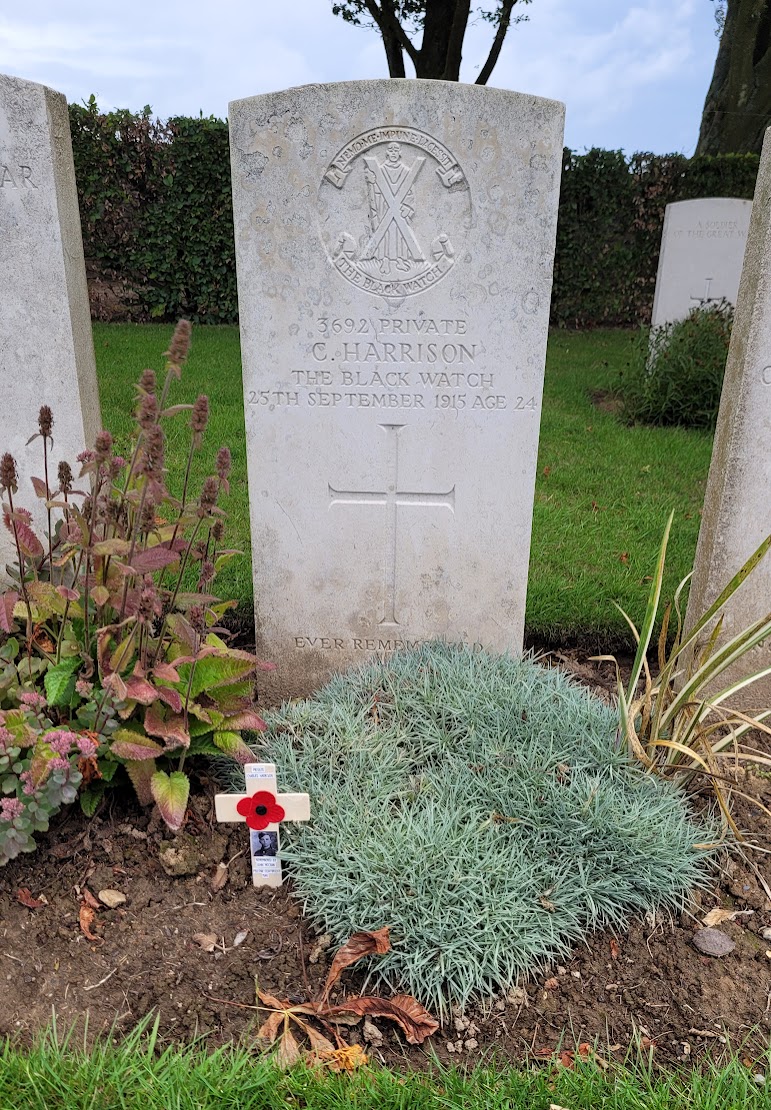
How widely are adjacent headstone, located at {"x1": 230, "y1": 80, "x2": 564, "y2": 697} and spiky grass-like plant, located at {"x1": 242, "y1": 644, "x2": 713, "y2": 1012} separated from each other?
16.3 inches

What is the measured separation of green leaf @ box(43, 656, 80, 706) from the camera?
2.28 m

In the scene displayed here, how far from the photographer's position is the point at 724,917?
7.36ft

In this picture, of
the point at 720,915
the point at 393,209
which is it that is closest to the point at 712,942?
the point at 720,915

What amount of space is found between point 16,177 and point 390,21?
12.7 meters

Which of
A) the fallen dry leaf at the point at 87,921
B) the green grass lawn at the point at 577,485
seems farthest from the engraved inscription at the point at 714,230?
the fallen dry leaf at the point at 87,921

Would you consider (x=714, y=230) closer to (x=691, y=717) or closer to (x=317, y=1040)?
(x=691, y=717)

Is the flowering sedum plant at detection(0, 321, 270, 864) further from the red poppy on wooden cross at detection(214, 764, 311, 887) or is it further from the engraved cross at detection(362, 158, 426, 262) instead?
the engraved cross at detection(362, 158, 426, 262)

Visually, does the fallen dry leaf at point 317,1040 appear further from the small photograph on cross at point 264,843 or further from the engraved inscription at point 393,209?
the engraved inscription at point 393,209

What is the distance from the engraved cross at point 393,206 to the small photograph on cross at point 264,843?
182 centimetres

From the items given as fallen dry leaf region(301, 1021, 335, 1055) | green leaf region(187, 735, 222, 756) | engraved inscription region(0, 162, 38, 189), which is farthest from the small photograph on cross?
engraved inscription region(0, 162, 38, 189)

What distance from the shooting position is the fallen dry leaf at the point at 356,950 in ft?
6.45

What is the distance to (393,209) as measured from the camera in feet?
8.63

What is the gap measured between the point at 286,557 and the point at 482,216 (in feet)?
4.47

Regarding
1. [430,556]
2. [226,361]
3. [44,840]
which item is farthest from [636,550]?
[226,361]
